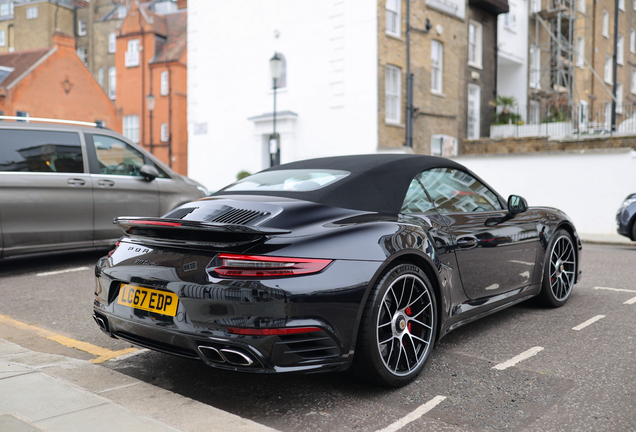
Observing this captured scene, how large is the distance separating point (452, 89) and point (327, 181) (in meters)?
21.4

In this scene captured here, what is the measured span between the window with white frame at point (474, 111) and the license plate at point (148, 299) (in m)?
23.3

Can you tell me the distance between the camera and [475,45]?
82.8ft

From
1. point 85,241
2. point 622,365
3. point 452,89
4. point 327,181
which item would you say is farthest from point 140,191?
point 452,89

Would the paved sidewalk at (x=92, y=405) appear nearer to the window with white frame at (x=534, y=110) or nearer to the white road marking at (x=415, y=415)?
the white road marking at (x=415, y=415)

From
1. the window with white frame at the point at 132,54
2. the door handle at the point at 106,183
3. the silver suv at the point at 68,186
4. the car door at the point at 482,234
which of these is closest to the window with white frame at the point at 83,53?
the window with white frame at the point at 132,54

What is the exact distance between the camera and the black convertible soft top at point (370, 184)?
358 centimetres

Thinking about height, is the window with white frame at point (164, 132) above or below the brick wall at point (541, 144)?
above

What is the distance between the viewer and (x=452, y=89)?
23812 mm

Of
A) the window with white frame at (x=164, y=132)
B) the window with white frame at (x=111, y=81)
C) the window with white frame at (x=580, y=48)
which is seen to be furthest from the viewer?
the window with white frame at (x=111, y=81)

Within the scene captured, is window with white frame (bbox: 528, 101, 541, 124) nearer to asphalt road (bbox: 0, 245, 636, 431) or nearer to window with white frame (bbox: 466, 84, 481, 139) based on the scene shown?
window with white frame (bbox: 466, 84, 481, 139)

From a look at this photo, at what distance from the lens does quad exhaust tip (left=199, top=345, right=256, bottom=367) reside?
282 centimetres

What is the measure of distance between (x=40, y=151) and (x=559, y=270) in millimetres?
5938

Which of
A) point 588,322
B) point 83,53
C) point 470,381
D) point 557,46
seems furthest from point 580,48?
point 83,53

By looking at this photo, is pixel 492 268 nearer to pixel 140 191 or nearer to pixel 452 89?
pixel 140 191
